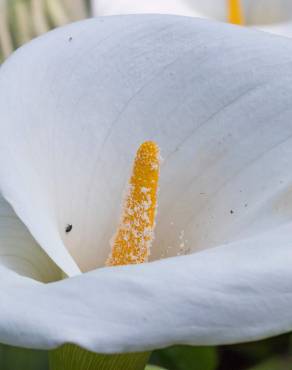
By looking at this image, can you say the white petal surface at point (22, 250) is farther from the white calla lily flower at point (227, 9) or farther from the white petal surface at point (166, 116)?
the white calla lily flower at point (227, 9)

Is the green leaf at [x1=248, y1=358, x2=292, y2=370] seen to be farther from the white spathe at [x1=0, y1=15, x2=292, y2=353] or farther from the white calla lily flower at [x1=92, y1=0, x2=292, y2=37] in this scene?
the white calla lily flower at [x1=92, y1=0, x2=292, y2=37]

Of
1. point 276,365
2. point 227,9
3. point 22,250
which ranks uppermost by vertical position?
point 22,250

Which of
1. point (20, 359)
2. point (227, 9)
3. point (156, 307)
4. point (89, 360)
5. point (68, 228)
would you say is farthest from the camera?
point (227, 9)

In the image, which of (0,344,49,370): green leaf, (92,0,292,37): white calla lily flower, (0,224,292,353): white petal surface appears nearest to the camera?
(0,224,292,353): white petal surface

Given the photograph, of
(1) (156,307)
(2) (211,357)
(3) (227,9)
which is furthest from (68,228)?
(3) (227,9)

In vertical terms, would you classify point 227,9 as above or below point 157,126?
below

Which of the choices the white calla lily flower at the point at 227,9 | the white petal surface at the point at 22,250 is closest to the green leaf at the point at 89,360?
the white petal surface at the point at 22,250

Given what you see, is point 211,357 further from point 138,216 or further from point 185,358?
point 138,216

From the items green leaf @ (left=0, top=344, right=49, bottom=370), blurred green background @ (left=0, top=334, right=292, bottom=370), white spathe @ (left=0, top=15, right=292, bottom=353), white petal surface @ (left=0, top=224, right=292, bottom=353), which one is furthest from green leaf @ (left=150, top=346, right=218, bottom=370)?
white petal surface @ (left=0, top=224, right=292, bottom=353)
